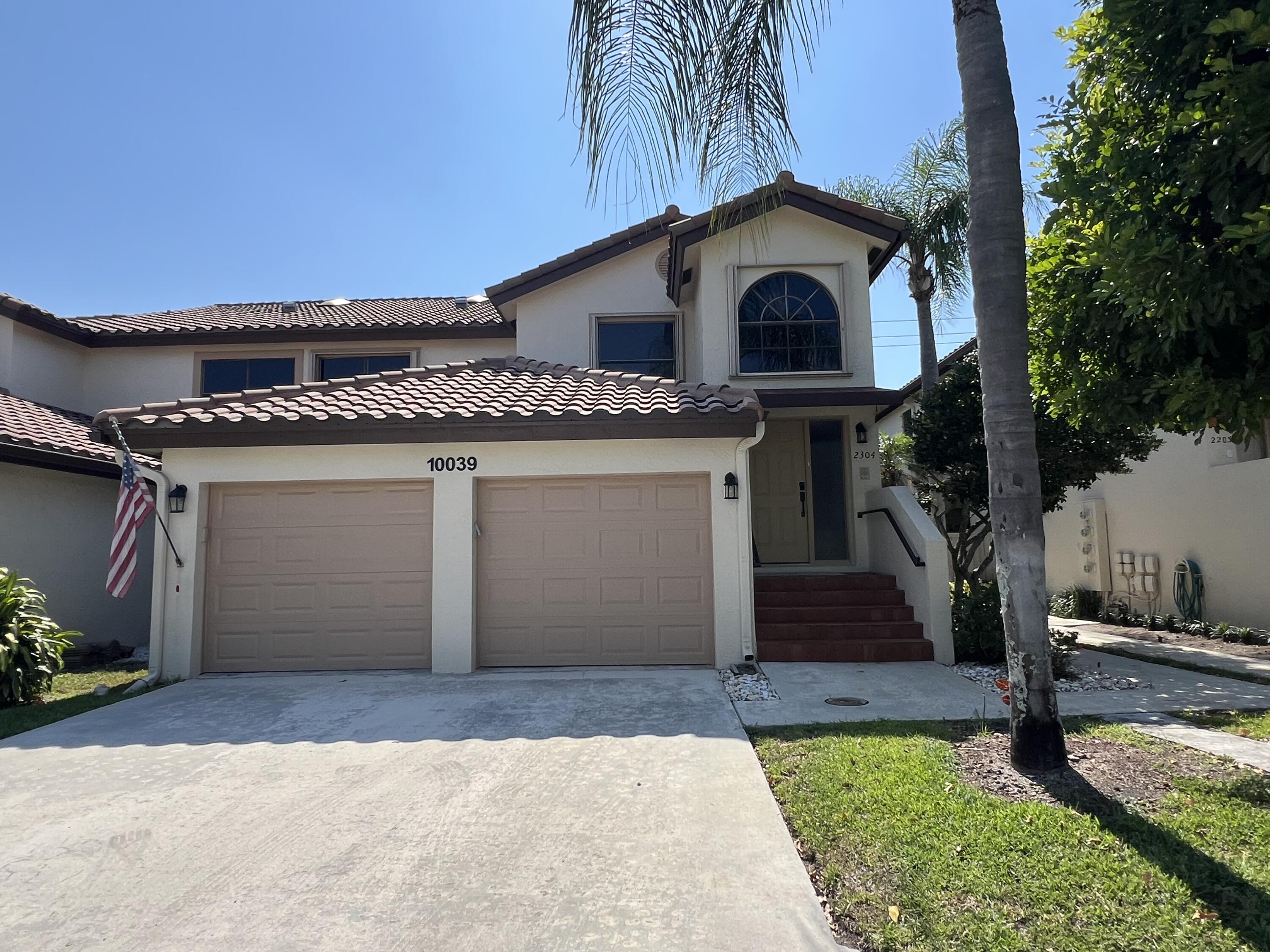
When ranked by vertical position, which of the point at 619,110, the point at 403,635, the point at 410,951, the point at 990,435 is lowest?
the point at 410,951

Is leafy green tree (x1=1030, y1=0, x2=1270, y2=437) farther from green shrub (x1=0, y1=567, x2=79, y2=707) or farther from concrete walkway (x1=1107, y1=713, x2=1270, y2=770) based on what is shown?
green shrub (x1=0, y1=567, x2=79, y2=707)

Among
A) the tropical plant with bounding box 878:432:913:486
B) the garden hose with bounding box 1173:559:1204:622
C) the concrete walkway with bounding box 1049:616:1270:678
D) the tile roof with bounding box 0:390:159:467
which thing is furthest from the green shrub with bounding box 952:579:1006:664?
the tile roof with bounding box 0:390:159:467

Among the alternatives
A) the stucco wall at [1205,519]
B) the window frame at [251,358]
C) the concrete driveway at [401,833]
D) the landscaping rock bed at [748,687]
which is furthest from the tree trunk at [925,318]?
the window frame at [251,358]

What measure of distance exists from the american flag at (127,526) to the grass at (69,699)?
117cm

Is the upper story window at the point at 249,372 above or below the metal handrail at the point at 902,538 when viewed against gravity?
above

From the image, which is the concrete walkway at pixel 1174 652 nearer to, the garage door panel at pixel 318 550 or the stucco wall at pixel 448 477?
the stucco wall at pixel 448 477

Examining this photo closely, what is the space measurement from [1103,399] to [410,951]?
5.37 m

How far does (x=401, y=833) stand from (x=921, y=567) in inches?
276

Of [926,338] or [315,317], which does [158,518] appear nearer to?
[315,317]

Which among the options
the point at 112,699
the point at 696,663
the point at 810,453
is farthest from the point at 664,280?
the point at 112,699

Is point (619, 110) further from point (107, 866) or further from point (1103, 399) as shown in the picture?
point (107, 866)

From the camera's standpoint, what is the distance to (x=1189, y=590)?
12234mm

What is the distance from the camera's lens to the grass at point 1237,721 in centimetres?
564

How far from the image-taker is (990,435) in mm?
4820
